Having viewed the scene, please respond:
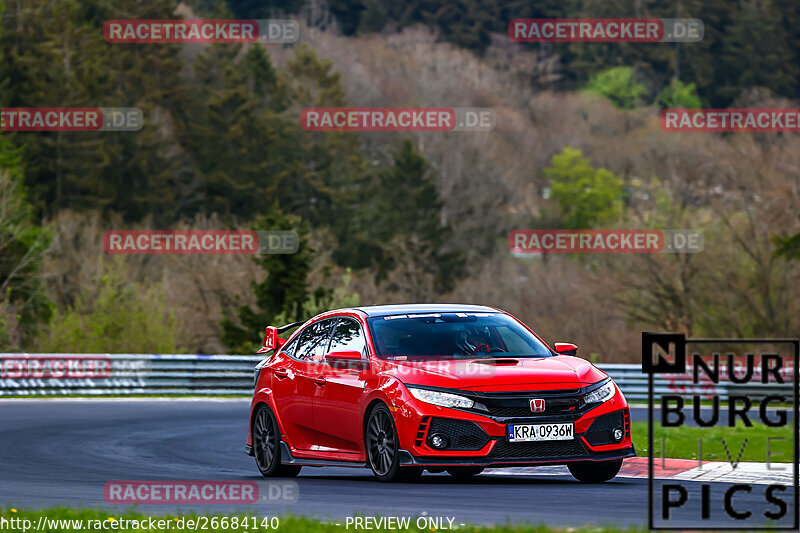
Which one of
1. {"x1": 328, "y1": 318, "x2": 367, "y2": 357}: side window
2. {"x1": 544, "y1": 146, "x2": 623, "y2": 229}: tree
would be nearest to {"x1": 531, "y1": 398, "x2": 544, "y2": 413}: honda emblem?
{"x1": 328, "y1": 318, "x2": 367, "y2": 357}: side window

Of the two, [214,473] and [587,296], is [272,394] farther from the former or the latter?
[587,296]

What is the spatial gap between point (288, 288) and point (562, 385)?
106 ft

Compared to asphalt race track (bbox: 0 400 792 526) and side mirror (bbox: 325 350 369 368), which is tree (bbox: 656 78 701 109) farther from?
side mirror (bbox: 325 350 369 368)

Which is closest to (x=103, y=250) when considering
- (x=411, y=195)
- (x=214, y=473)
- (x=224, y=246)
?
(x=224, y=246)

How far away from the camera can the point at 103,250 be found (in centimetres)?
7925

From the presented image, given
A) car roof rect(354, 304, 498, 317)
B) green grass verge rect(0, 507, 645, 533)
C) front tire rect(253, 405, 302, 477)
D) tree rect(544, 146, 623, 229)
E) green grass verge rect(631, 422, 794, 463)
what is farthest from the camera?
tree rect(544, 146, 623, 229)

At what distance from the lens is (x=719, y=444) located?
18.5 meters

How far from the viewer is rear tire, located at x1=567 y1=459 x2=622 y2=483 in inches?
487
